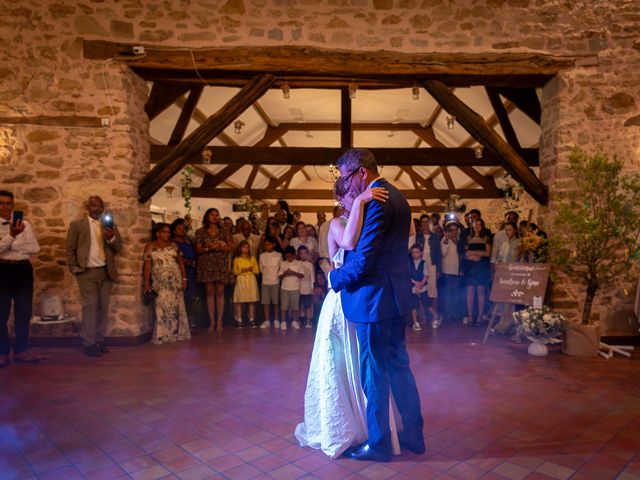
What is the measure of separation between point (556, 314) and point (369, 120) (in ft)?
26.7

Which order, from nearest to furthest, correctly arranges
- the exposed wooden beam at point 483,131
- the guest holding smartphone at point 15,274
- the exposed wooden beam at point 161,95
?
1. the guest holding smartphone at point 15,274
2. the exposed wooden beam at point 483,131
3. the exposed wooden beam at point 161,95

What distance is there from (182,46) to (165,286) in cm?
295

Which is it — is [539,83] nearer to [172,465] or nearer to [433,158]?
[433,158]

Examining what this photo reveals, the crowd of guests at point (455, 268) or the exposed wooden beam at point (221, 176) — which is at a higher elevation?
the exposed wooden beam at point (221, 176)

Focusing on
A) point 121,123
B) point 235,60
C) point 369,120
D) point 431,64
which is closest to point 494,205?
point 369,120

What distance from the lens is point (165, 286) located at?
17.5 feet

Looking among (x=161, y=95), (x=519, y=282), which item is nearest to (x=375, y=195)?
(x=519, y=282)

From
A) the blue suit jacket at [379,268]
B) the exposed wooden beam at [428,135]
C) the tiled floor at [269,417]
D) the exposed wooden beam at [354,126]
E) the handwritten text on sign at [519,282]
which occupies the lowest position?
the tiled floor at [269,417]

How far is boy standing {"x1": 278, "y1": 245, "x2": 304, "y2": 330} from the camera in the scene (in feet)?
20.3

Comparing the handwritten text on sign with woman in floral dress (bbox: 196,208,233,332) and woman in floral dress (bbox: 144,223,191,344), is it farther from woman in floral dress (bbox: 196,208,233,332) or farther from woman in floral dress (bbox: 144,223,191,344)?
woman in floral dress (bbox: 144,223,191,344)

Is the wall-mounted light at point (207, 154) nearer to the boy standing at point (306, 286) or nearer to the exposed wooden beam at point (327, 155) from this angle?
the exposed wooden beam at point (327, 155)

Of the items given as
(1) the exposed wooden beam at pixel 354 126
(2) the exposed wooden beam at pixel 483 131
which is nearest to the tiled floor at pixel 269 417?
(2) the exposed wooden beam at pixel 483 131

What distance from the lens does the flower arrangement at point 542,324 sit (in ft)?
15.3

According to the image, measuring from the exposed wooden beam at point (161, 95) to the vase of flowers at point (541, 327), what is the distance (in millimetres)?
5386
